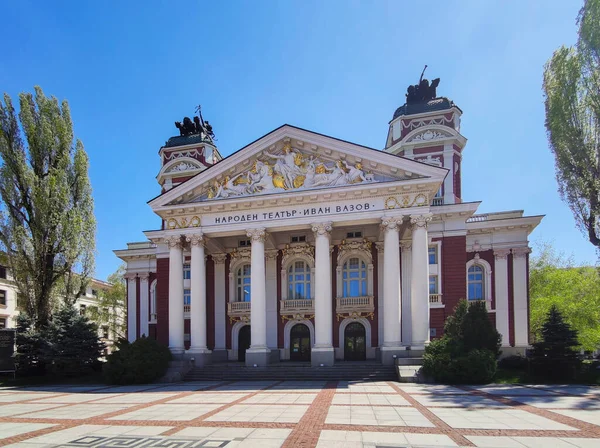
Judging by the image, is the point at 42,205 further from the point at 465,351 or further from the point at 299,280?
the point at 465,351

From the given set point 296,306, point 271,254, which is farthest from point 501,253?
point 271,254

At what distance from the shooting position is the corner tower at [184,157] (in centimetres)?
3781

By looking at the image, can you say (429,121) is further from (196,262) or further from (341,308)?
(196,262)

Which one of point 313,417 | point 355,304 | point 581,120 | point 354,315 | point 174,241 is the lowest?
point 313,417

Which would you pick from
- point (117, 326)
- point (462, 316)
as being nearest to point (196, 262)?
point (462, 316)

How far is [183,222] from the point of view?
2803cm

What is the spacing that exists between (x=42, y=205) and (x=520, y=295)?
3150 cm

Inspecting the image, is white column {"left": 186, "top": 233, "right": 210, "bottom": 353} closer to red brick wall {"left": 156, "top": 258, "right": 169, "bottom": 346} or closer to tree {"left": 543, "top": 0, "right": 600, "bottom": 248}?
red brick wall {"left": 156, "top": 258, "right": 169, "bottom": 346}

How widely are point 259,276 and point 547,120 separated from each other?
60.0 ft

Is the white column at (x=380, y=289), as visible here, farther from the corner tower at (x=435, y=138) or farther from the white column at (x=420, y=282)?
the corner tower at (x=435, y=138)

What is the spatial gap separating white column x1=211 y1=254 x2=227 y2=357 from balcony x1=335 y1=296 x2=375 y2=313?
27.2 ft

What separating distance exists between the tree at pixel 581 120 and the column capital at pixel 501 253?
6510 millimetres

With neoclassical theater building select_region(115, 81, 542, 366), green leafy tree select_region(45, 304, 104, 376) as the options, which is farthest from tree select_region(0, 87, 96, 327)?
neoclassical theater building select_region(115, 81, 542, 366)

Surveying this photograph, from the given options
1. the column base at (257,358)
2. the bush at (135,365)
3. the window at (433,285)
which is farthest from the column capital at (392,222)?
the bush at (135,365)
